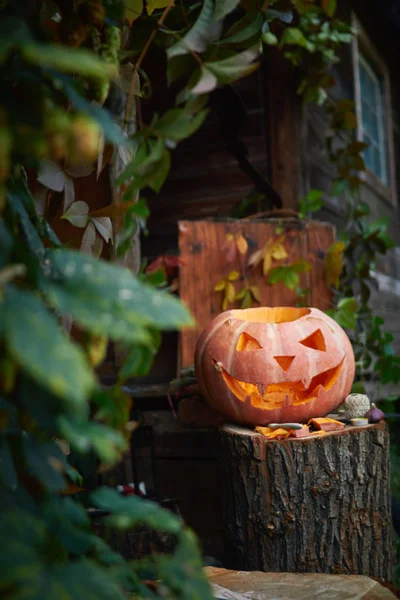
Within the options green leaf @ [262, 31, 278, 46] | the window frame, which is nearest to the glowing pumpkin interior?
green leaf @ [262, 31, 278, 46]

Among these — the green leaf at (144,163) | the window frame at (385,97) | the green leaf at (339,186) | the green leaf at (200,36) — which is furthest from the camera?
the window frame at (385,97)

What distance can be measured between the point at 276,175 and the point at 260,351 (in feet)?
6.73

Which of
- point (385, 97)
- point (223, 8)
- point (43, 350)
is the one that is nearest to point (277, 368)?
point (223, 8)

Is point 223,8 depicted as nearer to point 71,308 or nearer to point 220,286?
point 71,308

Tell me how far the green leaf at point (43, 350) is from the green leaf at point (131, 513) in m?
0.15

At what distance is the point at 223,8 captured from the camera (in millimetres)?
1035

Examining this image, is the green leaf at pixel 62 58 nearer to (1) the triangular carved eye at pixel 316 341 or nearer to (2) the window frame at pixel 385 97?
(1) the triangular carved eye at pixel 316 341

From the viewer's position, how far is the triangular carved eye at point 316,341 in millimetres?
A: 2088

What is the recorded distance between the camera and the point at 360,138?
4820mm

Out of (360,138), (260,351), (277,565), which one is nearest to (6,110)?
(260,351)

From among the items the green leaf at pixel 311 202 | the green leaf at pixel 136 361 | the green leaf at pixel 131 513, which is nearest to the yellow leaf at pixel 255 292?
the green leaf at pixel 311 202

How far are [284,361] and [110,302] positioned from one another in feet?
5.03

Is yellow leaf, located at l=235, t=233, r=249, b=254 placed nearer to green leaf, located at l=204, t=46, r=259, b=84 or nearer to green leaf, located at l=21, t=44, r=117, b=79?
green leaf, located at l=204, t=46, r=259, b=84

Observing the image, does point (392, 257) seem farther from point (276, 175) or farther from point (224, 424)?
point (224, 424)
